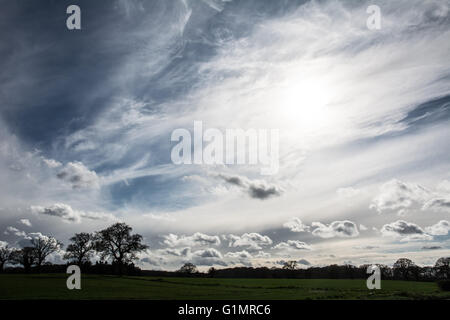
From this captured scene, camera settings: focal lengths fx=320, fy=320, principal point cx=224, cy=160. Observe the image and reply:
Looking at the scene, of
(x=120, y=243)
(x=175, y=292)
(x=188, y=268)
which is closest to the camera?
(x=175, y=292)

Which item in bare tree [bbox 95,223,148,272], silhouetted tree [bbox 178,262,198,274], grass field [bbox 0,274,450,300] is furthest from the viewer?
silhouetted tree [bbox 178,262,198,274]

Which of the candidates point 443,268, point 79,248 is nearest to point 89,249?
point 79,248

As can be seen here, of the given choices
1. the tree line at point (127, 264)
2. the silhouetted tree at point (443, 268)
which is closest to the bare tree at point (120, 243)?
the tree line at point (127, 264)

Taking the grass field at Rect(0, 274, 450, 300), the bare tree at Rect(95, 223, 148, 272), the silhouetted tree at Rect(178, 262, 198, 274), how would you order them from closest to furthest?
the grass field at Rect(0, 274, 450, 300)
the bare tree at Rect(95, 223, 148, 272)
the silhouetted tree at Rect(178, 262, 198, 274)

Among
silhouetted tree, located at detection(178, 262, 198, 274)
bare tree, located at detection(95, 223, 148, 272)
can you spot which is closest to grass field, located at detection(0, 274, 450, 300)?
bare tree, located at detection(95, 223, 148, 272)

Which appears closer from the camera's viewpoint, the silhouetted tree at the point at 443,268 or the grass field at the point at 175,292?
the grass field at the point at 175,292

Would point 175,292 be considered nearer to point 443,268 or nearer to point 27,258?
point 27,258

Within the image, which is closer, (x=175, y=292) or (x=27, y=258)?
(x=175, y=292)

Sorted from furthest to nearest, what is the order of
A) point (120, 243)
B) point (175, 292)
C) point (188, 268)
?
point (188, 268) < point (120, 243) < point (175, 292)

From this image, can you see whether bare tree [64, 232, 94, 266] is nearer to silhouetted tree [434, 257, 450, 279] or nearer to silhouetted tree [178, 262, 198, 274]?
silhouetted tree [178, 262, 198, 274]

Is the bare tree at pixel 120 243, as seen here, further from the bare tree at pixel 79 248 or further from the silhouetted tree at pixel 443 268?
the silhouetted tree at pixel 443 268

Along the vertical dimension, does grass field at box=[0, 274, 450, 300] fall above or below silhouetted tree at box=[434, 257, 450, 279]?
above

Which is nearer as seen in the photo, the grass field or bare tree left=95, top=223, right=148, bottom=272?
the grass field
